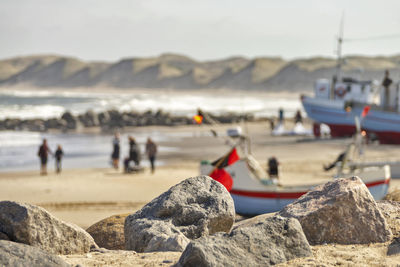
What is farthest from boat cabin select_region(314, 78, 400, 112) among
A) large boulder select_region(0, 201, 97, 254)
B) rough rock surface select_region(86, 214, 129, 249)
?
large boulder select_region(0, 201, 97, 254)

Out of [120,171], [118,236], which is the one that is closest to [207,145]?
[120,171]

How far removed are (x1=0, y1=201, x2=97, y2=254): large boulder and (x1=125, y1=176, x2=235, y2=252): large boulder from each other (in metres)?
0.65

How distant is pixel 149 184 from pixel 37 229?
11.9 meters

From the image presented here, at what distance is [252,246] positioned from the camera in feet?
17.0

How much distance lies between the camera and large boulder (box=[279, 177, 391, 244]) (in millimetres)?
6160

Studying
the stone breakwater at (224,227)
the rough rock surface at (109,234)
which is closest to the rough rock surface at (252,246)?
the stone breakwater at (224,227)

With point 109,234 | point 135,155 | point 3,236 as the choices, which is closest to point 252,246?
point 3,236

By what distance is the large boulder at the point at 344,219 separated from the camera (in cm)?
616

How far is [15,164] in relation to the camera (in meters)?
23.7

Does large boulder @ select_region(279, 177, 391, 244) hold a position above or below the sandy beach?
above

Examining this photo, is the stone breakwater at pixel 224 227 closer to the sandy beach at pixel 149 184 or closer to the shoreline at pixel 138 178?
the sandy beach at pixel 149 184

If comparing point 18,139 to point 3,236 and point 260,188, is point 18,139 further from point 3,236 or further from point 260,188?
point 3,236

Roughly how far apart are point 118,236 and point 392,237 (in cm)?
374

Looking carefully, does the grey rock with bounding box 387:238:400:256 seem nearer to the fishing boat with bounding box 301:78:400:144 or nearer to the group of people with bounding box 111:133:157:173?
the group of people with bounding box 111:133:157:173
